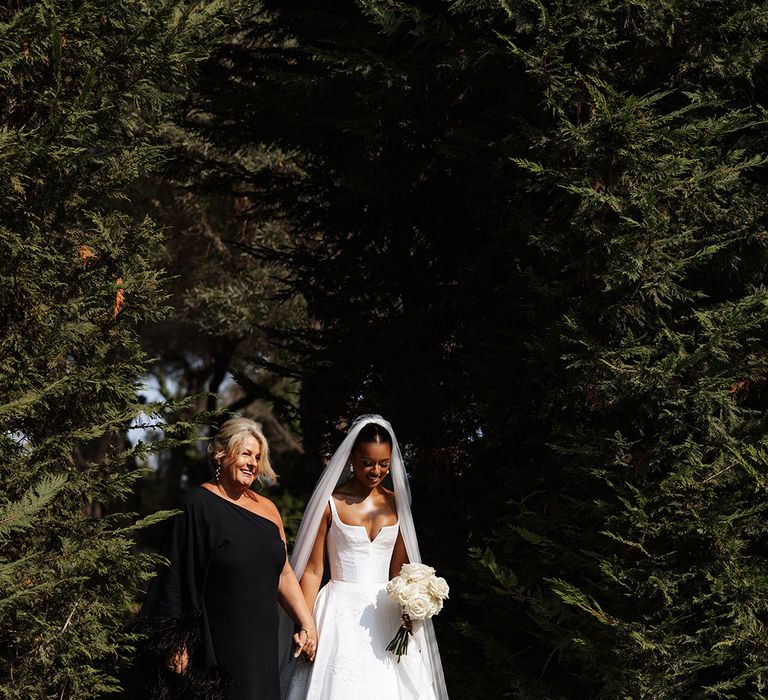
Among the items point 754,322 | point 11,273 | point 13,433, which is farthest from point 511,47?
point 13,433

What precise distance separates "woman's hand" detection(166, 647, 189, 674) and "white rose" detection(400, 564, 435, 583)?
133cm

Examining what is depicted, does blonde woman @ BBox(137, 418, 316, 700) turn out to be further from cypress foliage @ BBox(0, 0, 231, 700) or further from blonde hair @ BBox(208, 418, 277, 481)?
cypress foliage @ BBox(0, 0, 231, 700)

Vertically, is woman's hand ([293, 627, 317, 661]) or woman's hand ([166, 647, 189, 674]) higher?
woman's hand ([166, 647, 189, 674])

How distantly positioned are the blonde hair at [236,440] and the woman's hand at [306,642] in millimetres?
1008

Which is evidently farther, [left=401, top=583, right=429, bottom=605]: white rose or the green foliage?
the green foliage

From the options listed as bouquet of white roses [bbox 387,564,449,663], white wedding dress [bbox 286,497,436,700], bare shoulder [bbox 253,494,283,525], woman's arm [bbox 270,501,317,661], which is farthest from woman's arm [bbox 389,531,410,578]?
bare shoulder [bbox 253,494,283,525]

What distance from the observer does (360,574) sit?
5.87m

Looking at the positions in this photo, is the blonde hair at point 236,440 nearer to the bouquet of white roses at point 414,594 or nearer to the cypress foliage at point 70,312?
the cypress foliage at point 70,312

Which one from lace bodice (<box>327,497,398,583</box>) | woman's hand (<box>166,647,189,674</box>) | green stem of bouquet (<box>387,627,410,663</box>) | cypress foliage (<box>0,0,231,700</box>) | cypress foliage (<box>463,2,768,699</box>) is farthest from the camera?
lace bodice (<box>327,497,398,583</box>)

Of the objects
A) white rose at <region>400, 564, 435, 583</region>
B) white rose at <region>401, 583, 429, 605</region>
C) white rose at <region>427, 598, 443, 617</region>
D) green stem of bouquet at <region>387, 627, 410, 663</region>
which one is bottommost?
green stem of bouquet at <region>387, 627, 410, 663</region>

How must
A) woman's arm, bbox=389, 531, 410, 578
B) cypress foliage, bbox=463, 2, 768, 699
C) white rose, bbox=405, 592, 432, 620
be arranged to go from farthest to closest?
1. woman's arm, bbox=389, 531, 410, 578
2. cypress foliage, bbox=463, 2, 768, 699
3. white rose, bbox=405, 592, 432, 620

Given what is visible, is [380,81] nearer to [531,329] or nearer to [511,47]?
[511,47]

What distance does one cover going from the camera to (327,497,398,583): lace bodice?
231 inches

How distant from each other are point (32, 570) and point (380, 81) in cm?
414
